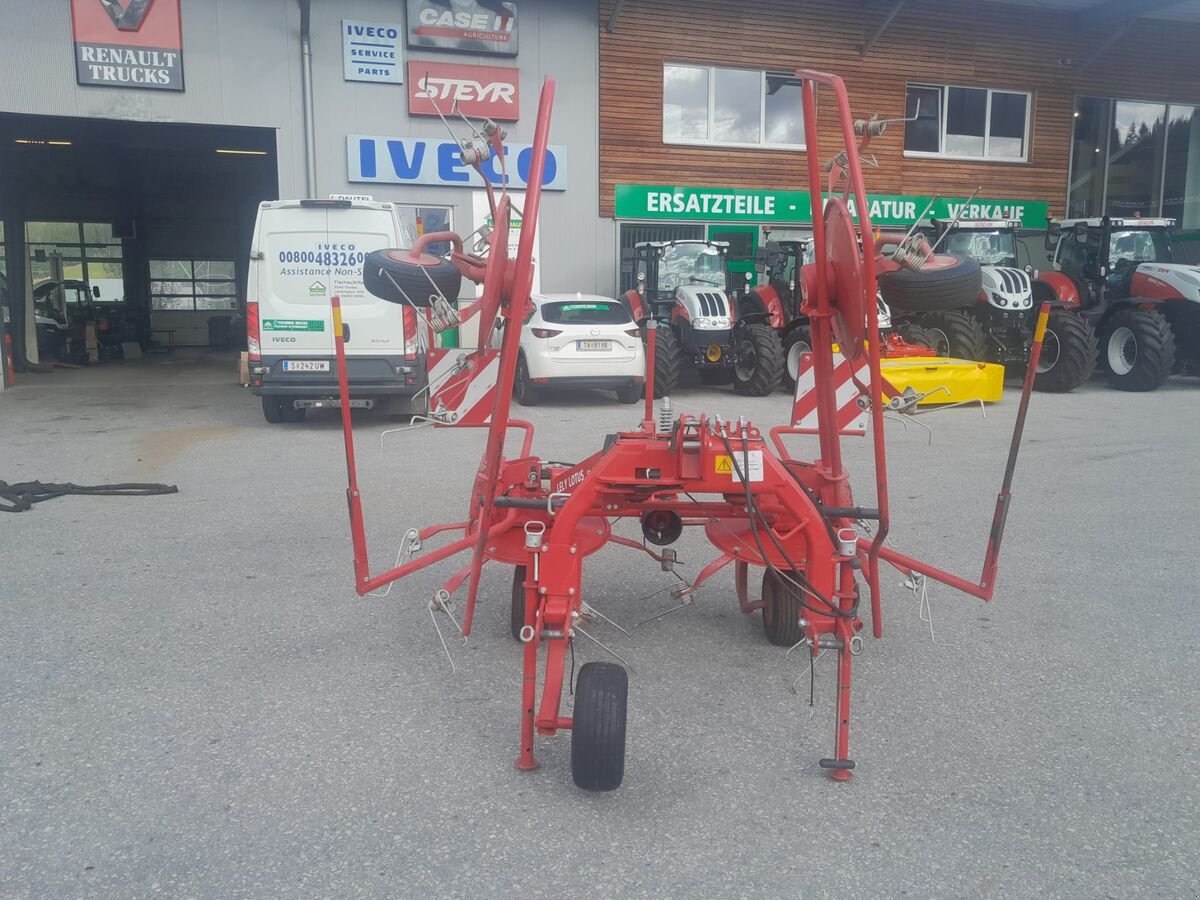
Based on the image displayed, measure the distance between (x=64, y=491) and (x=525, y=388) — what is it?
7.09 m

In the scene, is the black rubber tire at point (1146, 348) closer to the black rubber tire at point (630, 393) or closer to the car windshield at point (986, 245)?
the car windshield at point (986, 245)

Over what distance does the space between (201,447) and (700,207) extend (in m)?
11.3

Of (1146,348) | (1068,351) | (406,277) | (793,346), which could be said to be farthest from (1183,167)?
(406,277)

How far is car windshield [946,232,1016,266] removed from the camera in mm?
16516

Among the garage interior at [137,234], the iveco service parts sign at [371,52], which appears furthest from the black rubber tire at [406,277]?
the garage interior at [137,234]

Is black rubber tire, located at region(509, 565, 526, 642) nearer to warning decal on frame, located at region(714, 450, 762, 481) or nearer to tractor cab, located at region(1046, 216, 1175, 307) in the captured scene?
warning decal on frame, located at region(714, 450, 762, 481)

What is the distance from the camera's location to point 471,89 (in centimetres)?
1756

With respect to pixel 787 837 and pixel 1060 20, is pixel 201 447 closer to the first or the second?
pixel 787 837

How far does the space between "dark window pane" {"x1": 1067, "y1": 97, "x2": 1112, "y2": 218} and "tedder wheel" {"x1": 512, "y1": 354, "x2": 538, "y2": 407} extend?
14143 millimetres

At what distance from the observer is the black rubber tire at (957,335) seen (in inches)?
594

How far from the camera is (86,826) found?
3150 millimetres

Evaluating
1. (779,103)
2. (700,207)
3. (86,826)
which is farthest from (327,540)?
(779,103)

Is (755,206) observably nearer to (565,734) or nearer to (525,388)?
(525,388)

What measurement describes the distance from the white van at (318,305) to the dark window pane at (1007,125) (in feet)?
47.1
